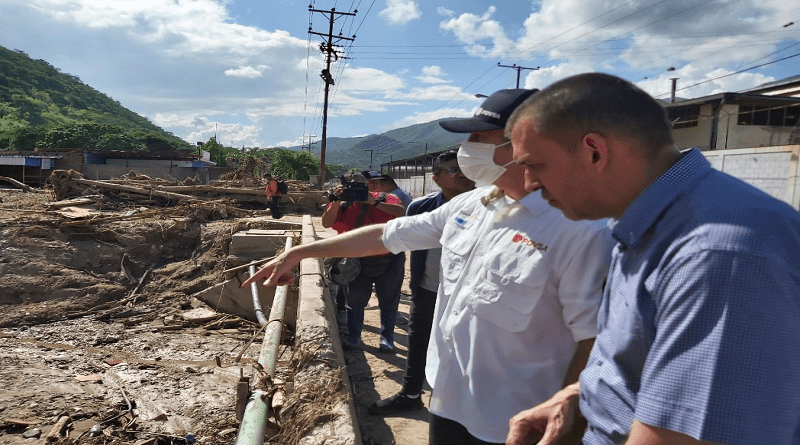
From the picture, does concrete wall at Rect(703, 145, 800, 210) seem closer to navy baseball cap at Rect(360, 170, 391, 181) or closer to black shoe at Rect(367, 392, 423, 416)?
navy baseball cap at Rect(360, 170, 391, 181)

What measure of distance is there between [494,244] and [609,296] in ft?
2.08

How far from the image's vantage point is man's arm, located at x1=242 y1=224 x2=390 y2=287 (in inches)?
86.2

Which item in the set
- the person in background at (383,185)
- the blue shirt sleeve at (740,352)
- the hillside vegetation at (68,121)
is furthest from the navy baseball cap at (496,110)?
the hillside vegetation at (68,121)

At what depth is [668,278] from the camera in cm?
81

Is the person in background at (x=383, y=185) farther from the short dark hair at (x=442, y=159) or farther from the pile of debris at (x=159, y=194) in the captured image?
the pile of debris at (x=159, y=194)

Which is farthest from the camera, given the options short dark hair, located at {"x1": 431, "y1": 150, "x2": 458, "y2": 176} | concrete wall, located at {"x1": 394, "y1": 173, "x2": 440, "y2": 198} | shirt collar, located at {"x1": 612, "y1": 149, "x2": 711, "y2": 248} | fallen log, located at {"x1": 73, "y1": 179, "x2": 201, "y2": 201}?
concrete wall, located at {"x1": 394, "y1": 173, "x2": 440, "y2": 198}

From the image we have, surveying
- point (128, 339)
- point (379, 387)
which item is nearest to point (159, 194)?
point (128, 339)

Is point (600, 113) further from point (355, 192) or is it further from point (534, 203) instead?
point (355, 192)

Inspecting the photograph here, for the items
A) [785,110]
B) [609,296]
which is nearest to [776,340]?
[609,296]

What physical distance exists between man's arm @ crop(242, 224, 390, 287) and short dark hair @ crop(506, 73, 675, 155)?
1.21m

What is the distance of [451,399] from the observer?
172 cm

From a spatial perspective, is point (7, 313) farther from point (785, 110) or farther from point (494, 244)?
point (785, 110)

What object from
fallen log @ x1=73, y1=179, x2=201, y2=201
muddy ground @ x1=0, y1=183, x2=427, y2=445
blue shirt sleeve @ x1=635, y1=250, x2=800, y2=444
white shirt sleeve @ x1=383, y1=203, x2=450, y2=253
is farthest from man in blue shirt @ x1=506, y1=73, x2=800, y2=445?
fallen log @ x1=73, y1=179, x2=201, y2=201

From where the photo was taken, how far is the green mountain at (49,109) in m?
61.5
